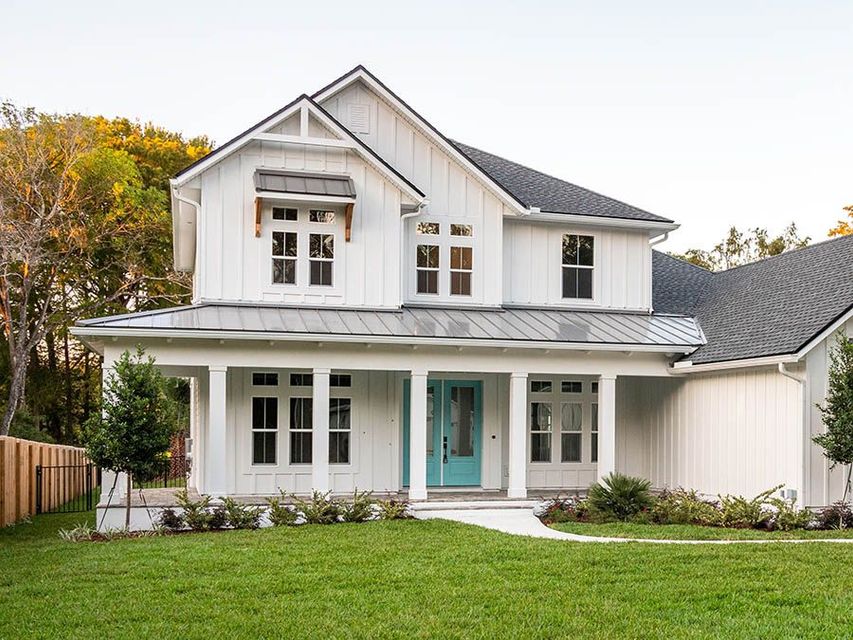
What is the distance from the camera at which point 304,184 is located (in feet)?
56.8

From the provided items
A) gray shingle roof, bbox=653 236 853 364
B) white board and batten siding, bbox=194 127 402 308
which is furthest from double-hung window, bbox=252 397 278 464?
gray shingle roof, bbox=653 236 853 364

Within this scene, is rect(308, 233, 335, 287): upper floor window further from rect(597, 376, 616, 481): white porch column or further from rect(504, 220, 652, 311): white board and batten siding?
rect(597, 376, 616, 481): white porch column

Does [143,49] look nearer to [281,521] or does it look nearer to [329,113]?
[329,113]

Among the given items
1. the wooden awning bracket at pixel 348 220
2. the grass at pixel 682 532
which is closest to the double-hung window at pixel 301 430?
the wooden awning bracket at pixel 348 220

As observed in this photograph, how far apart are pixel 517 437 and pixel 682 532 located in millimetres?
4270

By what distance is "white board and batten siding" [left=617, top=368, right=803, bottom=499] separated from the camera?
15.7 m

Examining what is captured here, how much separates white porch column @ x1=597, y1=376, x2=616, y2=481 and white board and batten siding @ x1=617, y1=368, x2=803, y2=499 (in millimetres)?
1665

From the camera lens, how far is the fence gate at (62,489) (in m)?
19.8

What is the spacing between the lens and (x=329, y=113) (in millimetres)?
18375

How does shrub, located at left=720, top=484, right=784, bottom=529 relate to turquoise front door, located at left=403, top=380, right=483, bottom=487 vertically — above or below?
below

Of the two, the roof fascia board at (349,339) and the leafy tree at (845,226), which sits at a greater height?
the leafy tree at (845,226)

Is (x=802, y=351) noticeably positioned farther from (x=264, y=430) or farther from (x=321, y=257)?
(x=264, y=430)

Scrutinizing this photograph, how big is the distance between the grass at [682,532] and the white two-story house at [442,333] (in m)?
1.70

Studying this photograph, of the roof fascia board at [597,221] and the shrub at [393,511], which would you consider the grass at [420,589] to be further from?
the roof fascia board at [597,221]
